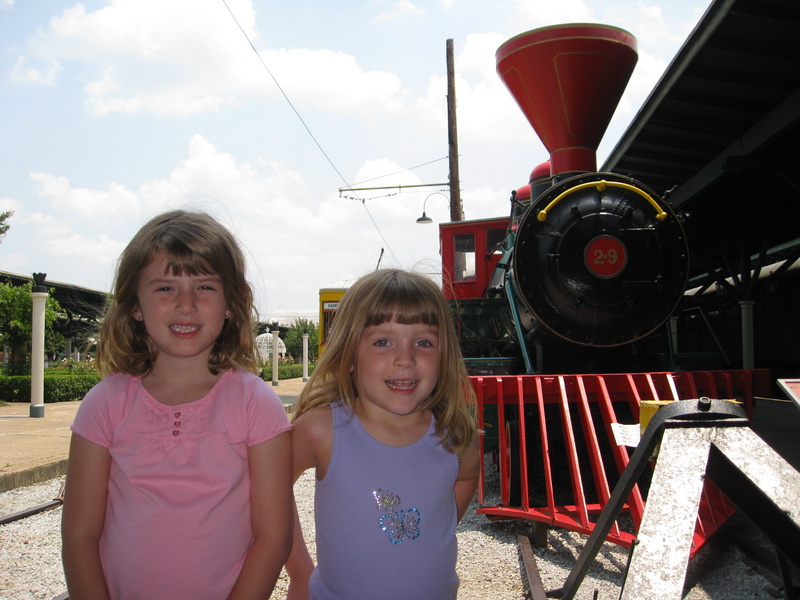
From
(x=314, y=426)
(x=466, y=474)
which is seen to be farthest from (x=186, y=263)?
(x=466, y=474)

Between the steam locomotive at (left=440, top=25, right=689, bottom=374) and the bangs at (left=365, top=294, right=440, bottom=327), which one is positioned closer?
the bangs at (left=365, top=294, right=440, bottom=327)

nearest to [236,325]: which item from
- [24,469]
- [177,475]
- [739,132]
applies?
[177,475]

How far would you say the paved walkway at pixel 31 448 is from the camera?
17.9 feet

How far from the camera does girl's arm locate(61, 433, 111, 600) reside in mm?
1368

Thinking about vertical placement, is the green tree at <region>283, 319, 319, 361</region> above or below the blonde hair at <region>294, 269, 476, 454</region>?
below

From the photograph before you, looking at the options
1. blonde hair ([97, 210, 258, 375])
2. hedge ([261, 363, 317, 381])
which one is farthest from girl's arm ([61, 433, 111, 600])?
hedge ([261, 363, 317, 381])

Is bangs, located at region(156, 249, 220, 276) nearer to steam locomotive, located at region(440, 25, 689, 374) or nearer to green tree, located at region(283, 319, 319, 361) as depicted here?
steam locomotive, located at region(440, 25, 689, 374)

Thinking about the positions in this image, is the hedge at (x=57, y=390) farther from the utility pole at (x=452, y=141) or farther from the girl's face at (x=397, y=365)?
the girl's face at (x=397, y=365)

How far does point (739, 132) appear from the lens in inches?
269

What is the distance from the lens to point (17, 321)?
1433 cm

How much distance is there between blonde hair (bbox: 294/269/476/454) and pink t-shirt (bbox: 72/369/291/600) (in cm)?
22

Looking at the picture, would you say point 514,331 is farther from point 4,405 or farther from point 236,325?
point 4,405

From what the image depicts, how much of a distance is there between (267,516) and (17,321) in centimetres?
1515

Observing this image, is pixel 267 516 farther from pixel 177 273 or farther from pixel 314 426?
pixel 177 273
